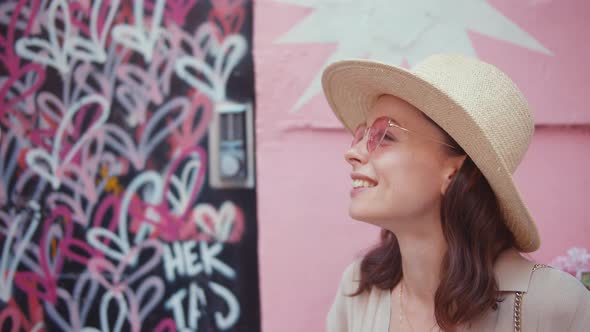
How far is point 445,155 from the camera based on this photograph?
1.81m

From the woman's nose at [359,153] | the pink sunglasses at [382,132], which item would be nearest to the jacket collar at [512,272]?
the pink sunglasses at [382,132]

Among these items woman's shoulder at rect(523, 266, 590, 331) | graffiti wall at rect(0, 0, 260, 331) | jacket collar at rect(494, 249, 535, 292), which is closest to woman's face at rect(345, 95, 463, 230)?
jacket collar at rect(494, 249, 535, 292)

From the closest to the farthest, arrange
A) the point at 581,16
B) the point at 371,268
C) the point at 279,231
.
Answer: the point at 371,268 → the point at 581,16 → the point at 279,231

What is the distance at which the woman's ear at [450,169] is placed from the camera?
71.4 inches

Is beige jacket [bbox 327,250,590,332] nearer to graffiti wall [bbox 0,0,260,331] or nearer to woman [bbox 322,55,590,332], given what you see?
woman [bbox 322,55,590,332]

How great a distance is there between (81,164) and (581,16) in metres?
2.43

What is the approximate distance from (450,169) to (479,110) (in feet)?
0.82

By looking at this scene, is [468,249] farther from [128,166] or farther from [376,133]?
[128,166]

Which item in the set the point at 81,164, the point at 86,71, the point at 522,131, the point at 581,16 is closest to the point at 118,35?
the point at 86,71

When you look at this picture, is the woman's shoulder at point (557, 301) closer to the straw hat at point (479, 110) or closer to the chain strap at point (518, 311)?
the chain strap at point (518, 311)

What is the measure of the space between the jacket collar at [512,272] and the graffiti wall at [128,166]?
124 centimetres

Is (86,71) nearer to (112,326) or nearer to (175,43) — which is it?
(175,43)

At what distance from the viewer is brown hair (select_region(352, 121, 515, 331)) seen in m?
1.75

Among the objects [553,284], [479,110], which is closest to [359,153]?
[479,110]
